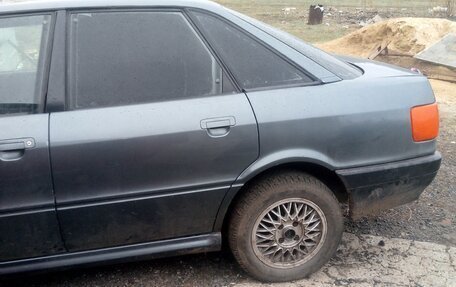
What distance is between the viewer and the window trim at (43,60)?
2551mm

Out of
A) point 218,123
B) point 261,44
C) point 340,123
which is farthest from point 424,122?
point 218,123

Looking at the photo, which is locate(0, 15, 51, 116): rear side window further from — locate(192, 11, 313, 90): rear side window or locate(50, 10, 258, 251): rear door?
locate(192, 11, 313, 90): rear side window

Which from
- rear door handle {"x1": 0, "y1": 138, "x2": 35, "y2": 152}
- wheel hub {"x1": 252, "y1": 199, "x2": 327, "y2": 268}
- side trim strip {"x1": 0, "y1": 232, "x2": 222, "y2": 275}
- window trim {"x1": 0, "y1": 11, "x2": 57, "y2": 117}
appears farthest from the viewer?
wheel hub {"x1": 252, "y1": 199, "x2": 327, "y2": 268}

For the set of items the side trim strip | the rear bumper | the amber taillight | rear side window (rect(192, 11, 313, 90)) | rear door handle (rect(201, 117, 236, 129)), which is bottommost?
the side trim strip

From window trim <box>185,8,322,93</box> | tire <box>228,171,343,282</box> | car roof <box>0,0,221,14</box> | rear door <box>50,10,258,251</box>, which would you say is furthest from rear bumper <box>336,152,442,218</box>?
car roof <box>0,0,221,14</box>

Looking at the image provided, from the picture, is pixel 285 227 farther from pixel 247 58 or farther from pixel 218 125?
pixel 247 58

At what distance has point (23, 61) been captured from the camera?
272 centimetres

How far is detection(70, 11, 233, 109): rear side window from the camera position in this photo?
2609 mm

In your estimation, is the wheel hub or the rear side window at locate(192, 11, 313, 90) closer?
the rear side window at locate(192, 11, 313, 90)

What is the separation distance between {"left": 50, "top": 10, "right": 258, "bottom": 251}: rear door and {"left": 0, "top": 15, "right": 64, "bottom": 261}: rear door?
0.07 metres

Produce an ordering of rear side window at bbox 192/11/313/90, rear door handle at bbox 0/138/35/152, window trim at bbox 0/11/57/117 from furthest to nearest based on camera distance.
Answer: rear side window at bbox 192/11/313/90
window trim at bbox 0/11/57/117
rear door handle at bbox 0/138/35/152

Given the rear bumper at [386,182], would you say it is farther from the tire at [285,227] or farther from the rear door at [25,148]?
the rear door at [25,148]

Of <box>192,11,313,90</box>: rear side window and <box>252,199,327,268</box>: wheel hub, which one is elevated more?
<box>192,11,313,90</box>: rear side window

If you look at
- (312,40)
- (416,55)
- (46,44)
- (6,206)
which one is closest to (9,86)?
(46,44)
